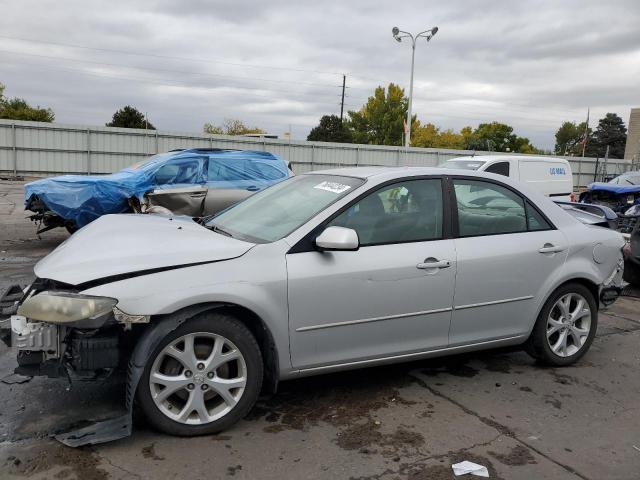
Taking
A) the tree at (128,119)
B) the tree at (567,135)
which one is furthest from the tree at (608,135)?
the tree at (128,119)

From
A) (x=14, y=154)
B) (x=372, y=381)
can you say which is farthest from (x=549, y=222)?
(x=14, y=154)

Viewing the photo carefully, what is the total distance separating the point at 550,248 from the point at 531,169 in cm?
808

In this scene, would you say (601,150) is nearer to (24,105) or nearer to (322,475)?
(24,105)

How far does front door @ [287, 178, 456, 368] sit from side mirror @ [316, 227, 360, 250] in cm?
14

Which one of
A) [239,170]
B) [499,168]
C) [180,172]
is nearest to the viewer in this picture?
[180,172]

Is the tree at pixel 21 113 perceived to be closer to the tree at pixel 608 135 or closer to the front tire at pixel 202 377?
the front tire at pixel 202 377

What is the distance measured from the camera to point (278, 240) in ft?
11.4

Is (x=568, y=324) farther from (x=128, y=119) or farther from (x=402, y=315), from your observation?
(x=128, y=119)

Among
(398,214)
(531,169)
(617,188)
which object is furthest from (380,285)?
(617,188)

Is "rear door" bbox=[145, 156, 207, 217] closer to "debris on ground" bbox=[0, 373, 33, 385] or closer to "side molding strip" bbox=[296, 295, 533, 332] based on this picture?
"debris on ground" bbox=[0, 373, 33, 385]

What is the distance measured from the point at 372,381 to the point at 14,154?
25.1 m

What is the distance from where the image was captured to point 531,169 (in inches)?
464

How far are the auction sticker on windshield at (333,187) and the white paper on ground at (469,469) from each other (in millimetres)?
1822

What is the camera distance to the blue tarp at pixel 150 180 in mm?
8758
